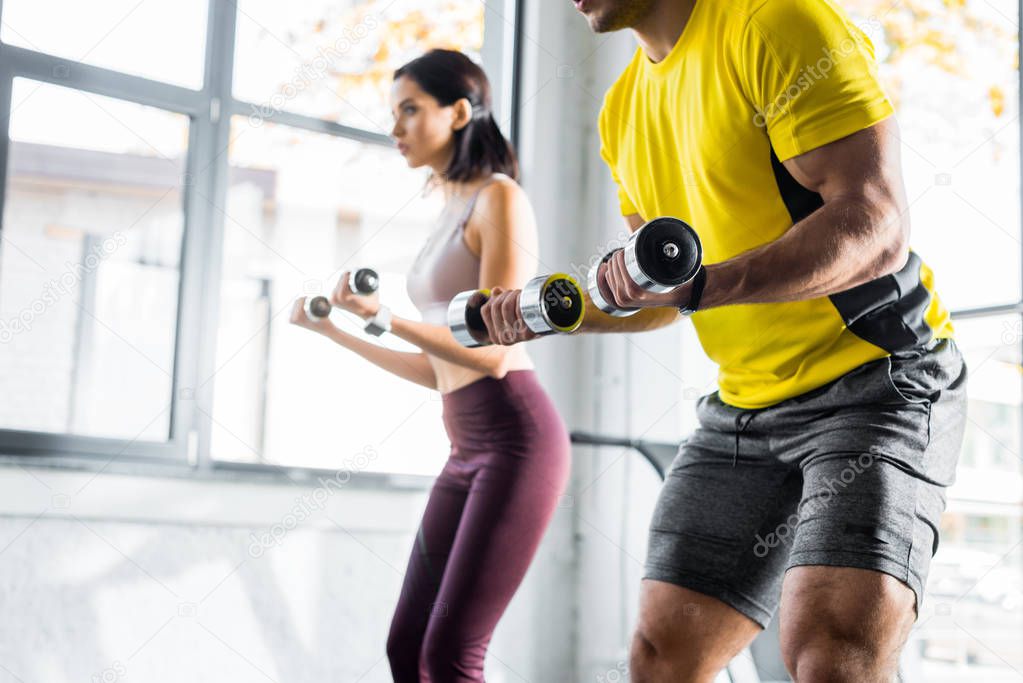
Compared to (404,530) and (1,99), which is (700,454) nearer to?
(404,530)

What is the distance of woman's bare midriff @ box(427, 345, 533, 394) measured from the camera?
1990 millimetres

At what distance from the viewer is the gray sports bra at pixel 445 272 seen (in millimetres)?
2053

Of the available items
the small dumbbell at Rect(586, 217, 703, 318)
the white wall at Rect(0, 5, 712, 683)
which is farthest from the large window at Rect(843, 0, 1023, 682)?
Answer: the small dumbbell at Rect(586, 217, 703, 318)

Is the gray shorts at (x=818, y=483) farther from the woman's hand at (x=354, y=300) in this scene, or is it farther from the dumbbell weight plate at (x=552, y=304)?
the woman's hand at (x=354, y=300)

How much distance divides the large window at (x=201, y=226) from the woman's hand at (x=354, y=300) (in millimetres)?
851

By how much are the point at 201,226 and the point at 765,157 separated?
1.86 meters

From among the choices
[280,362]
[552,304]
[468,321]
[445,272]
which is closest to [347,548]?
[280,362]

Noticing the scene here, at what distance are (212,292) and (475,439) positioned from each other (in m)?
1.12

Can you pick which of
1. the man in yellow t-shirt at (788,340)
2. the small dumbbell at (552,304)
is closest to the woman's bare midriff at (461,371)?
the man in yellow t-shirt at (788,340)

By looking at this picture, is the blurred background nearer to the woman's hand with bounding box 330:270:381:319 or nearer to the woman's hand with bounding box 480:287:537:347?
the woman's hand with bounding box 330:270:381:319

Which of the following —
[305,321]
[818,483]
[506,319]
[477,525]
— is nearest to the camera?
[818,483]

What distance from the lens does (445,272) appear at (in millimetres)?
2070

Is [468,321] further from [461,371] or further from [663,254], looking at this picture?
[461,371]

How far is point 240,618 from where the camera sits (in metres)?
2.63
